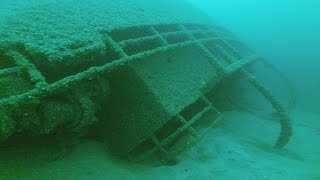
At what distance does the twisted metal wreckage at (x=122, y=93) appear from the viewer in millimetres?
3674

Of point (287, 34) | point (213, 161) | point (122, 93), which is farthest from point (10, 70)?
point (287, 34)

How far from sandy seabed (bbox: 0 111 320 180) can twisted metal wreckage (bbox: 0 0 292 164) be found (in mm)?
281

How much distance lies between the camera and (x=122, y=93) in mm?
5164

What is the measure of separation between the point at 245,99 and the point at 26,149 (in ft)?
25.6

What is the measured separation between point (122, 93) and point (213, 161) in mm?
1863

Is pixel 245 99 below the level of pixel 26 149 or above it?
below

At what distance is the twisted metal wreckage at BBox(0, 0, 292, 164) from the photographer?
3.67 meters

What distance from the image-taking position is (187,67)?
634 cm

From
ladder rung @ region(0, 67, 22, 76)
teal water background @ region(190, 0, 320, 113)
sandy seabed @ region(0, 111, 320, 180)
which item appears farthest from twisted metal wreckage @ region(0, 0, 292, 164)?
teal water background @ region(190, 0, 320, 113)

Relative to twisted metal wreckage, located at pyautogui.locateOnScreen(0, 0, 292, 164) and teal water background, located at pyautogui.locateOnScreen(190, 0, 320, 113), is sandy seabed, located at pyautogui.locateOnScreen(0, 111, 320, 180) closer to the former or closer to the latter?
twisted metal wreckage, located at pyautogui.locateOnScreen(0, 0, 292, 164)

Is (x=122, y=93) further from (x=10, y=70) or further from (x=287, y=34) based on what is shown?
(x=287, y=34)

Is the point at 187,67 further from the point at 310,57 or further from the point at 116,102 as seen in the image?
the point at 310,57

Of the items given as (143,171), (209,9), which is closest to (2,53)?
(143,171)

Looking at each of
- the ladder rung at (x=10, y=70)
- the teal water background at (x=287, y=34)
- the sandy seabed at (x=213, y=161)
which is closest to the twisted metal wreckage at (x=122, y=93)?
the ladder rung at (x=10, y=70)
